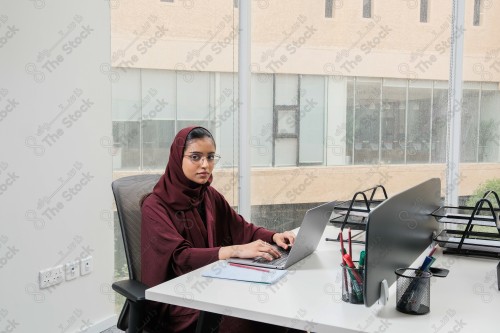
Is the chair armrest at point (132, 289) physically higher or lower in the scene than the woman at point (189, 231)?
lower

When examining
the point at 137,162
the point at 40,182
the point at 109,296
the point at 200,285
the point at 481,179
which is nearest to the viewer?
the point at 200,285

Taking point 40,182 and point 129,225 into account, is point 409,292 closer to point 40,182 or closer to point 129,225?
point 129,225

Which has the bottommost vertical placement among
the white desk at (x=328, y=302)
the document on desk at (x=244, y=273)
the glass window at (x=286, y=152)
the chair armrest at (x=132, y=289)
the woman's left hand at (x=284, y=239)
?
the chair armrest at (x=132, y=289)

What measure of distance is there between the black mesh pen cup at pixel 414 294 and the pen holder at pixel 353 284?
0.10 m

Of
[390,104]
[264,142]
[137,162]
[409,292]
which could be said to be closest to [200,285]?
[409,292]

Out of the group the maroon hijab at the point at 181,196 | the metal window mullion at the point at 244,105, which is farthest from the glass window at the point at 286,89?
the maroon hijab at the point at 181,196

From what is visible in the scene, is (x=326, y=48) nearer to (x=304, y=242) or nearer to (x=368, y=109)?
(x=368, y=109)

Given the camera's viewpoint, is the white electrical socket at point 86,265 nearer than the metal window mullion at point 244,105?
Yes

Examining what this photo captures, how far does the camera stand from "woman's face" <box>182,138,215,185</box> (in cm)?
202

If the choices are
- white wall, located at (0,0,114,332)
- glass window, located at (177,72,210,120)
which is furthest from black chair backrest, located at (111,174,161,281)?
glass window, located at (177,72,210,120)

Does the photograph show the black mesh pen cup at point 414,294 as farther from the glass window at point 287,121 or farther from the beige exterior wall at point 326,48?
the glass window at point 287,121

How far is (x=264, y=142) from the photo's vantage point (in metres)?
3.91

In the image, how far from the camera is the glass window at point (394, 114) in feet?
12.4

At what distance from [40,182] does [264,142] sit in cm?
179
